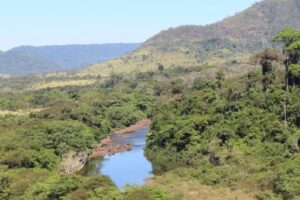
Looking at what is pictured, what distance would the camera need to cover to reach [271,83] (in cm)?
6806

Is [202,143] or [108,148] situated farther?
[108,148]

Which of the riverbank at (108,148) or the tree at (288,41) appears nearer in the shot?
the tree at (288,41)

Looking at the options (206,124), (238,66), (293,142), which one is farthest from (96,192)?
(238,66)

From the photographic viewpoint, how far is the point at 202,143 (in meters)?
62.2

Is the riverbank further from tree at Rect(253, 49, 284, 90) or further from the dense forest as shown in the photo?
tree at Rect(253, 49, 284, 90)

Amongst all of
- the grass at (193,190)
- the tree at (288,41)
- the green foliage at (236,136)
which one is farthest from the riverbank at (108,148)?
the tree at (288,41)

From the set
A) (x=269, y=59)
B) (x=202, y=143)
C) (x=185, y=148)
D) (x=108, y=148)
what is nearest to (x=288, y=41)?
(x=269, y=59)

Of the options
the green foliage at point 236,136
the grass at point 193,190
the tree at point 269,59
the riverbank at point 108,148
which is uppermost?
the tree at point 269,59

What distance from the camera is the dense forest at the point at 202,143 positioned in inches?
1646

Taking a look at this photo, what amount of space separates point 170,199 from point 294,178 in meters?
10.7

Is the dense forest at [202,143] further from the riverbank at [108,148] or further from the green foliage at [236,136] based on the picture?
the riverbank at [108,148]

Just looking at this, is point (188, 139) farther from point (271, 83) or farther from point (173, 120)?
point (271, 83)

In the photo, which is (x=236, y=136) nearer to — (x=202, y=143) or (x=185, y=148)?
(x=202, y=143)

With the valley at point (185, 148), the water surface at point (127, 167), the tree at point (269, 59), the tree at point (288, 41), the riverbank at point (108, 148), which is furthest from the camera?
the riverbank at point (108, 148)
